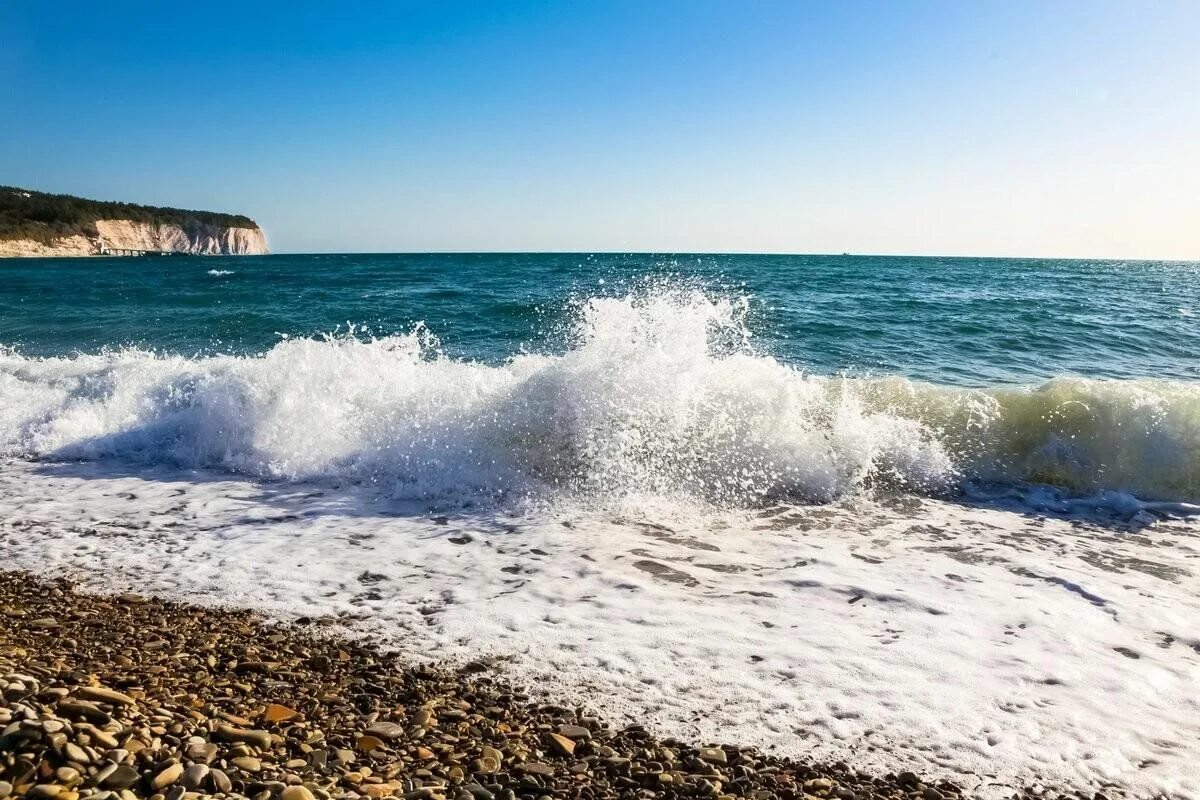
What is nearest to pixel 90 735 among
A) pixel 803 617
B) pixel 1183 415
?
pixel 803 617

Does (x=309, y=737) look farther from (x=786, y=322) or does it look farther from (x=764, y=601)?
(x=786, y=322)

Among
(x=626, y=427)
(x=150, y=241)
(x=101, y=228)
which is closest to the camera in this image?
(x=626, y=427)

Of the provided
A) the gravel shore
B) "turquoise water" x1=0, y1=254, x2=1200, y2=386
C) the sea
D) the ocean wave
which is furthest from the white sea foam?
"turquoise water" x1=0, y1=254, x2=1200, y2=386

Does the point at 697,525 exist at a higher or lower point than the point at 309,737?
lower

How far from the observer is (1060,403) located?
27.4ft

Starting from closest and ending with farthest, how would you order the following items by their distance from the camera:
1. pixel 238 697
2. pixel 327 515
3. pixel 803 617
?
1. pixel 238 697
2. pixel 803 617
3. pixel 327 515

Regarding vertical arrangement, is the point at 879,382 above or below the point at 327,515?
above

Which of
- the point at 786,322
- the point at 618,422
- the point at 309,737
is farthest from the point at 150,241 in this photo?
the point at 309,737

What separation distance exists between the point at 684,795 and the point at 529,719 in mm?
745

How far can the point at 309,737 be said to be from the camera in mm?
2691

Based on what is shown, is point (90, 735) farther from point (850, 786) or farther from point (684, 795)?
point (850, 786)

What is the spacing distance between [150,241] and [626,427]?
101 meters

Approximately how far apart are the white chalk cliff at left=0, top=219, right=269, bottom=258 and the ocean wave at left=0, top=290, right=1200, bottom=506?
76434 mm

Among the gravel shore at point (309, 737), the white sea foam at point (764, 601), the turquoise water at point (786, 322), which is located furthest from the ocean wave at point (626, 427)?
the gravel shore at point (309, 737)
